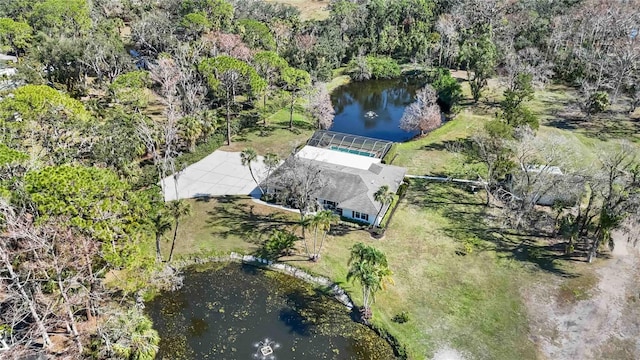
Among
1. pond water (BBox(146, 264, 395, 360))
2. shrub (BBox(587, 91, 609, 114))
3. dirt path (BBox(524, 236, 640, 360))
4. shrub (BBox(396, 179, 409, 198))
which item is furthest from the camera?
shrub (BBox(587, 91, 609, 114))

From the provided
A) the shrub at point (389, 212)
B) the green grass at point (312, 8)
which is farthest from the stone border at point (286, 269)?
the green grass at point (312, 8)

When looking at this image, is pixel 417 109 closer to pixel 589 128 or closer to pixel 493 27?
pixel 589 128

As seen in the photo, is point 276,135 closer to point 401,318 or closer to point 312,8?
point 401,318

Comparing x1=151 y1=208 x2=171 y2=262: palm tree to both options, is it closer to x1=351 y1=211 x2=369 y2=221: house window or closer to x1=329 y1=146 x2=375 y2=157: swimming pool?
x1=351 y1=211 x2=369 y2=221: house window

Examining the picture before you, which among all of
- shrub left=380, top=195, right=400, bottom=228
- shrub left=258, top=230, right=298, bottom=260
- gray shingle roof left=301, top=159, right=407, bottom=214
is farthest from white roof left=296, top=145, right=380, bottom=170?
shrub left=258, top=230, right=298, bottom=260

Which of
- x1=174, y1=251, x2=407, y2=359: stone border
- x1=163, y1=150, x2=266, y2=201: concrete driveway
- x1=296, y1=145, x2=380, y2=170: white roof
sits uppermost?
x1=296, y1=145, x2=380, y2=170: white roof

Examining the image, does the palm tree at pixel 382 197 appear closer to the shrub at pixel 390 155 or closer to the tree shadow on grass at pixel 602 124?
the shrub at pixel 390 155

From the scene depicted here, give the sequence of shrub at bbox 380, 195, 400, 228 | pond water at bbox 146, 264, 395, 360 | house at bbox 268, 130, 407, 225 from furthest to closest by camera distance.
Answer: house at bbox 268, 130, 407, 225 < shrub at bbox 380, 195, 400, 228 < pond water at bbox 146, 264, 395, 360

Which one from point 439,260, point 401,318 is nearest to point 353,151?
point 439,260
